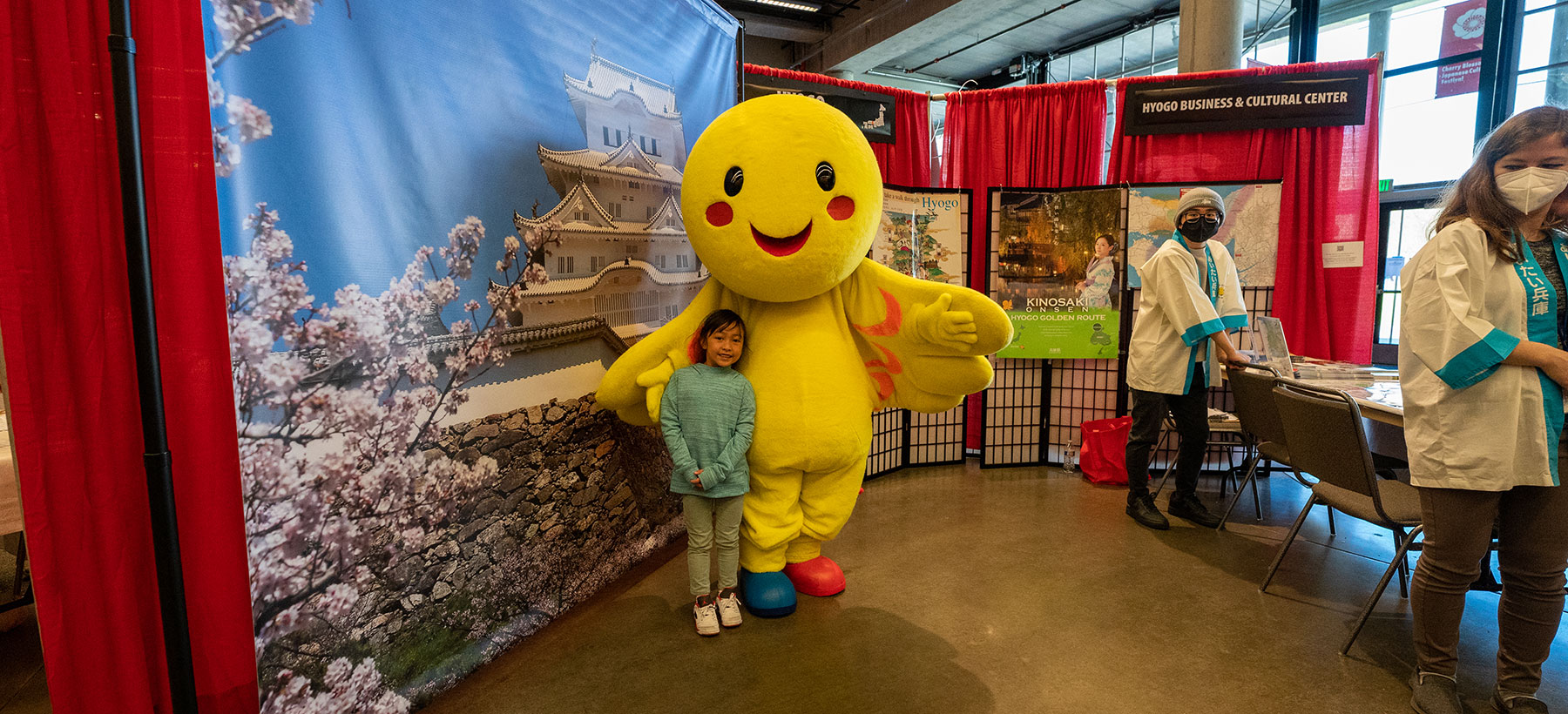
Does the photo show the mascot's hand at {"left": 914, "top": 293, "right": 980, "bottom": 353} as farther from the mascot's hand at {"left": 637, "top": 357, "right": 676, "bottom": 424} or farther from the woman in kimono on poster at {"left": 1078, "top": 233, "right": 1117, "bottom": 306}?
the woman in kimono on poster at {"left": 1078, "top": 233, "right": 1117, "bottom": 306}

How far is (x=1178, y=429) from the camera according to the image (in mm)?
3477

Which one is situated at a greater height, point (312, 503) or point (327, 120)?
point (327, 120)

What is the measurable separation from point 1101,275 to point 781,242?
2.72 m

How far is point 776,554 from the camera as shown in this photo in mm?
2539

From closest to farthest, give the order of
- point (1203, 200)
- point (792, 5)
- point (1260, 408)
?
point (1260, 408) < point (1203, 200) < point (792, 5)

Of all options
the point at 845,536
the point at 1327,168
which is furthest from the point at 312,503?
the point at 1327,168

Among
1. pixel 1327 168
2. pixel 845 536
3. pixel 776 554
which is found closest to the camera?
pixel 776 554

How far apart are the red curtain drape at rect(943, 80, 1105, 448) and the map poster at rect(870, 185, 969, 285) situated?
273mm

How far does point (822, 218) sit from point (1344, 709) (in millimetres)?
2028

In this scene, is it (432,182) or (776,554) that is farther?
(776,554)

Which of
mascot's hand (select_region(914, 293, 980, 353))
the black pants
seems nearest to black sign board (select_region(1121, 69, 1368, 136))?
the black pants

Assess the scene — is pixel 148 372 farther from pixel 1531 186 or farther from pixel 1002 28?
pixel 1002 28

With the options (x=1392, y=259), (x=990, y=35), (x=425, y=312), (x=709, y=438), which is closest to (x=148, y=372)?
(x=425, y=312)

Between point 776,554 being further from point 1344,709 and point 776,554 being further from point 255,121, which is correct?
point 255,121
